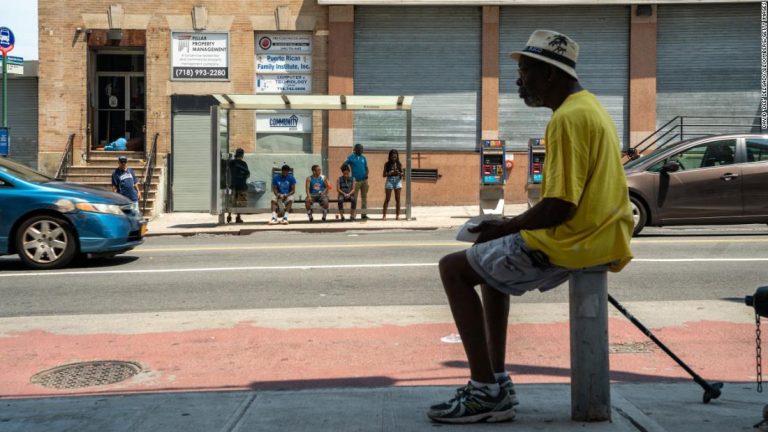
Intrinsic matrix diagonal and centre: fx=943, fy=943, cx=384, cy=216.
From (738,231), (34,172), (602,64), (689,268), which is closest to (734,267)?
(689,268)

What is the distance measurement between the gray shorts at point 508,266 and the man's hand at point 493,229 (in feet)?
0.11

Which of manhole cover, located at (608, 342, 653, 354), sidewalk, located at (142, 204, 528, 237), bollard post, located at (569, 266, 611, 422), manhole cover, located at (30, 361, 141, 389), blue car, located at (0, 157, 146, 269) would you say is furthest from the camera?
sidewalk, located at (142, 204, 528, 237)

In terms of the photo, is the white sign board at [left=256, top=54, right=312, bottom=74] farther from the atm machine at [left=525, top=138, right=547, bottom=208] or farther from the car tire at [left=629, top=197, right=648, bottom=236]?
the car tire at [left=629, top=197, right=648, bottom=236]

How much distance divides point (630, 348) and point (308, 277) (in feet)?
15.7

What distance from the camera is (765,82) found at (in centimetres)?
2461

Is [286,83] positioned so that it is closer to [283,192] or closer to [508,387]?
[283,192]

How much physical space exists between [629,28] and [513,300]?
17.0m

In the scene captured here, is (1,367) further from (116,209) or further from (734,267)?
(734,267)

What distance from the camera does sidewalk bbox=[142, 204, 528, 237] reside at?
19.5 metres

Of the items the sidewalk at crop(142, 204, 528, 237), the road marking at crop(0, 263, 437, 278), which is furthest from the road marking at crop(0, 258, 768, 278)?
the sidewalk at crop(142, 204, 528, 237)

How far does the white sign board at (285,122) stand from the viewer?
24.2 meters

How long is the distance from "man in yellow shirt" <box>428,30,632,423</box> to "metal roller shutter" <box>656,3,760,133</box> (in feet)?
70.4

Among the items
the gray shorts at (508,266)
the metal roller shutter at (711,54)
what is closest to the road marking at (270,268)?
the gray shorts at (508,266)

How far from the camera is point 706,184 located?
15.0m
